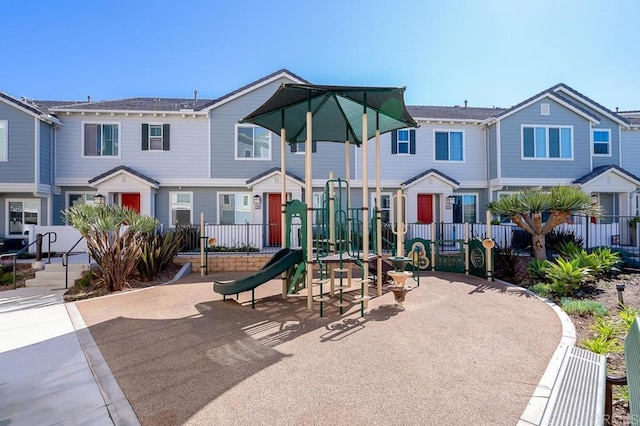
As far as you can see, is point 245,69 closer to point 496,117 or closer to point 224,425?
point 496,117

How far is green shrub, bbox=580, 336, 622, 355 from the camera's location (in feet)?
13.5

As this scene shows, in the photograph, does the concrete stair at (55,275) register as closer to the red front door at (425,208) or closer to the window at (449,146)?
the red front door at (425,208)

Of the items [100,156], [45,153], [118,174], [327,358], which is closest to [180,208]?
[118,174]

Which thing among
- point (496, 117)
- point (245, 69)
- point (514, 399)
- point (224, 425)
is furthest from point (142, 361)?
point (496, 117)

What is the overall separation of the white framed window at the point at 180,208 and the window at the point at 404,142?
1003 centimetres

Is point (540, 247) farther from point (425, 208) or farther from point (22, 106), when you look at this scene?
point (22, 106)

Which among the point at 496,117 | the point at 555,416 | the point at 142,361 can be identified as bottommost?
the point at 142,361

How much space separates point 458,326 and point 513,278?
4.91 m

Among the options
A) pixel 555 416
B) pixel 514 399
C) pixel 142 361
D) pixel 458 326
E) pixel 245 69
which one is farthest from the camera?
pixel 245 69

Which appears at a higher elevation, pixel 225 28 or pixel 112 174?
pixel 225 28

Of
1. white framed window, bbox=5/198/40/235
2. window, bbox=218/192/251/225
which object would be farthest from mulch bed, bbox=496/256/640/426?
white framed window, bbox=5/198/40/235

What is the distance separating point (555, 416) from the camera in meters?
2.33

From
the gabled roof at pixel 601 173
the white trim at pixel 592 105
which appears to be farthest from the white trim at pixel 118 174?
the white trim at pixel 592 105

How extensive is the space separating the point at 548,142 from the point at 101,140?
2127cm
